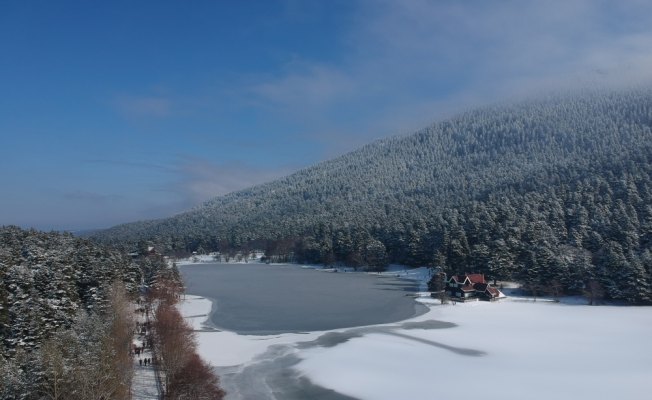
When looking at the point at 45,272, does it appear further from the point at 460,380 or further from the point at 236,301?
the point at 460,380

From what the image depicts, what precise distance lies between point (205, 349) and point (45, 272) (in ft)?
42.4

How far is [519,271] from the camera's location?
202 feet

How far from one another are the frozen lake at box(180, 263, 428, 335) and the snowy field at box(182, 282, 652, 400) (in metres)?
2.76

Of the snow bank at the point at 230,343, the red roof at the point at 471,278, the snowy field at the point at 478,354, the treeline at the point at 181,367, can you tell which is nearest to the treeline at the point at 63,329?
the treeline at the point at 181,367

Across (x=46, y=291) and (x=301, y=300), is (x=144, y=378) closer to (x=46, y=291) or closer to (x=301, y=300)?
(x=46, y=291)

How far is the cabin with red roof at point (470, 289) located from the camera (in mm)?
55125

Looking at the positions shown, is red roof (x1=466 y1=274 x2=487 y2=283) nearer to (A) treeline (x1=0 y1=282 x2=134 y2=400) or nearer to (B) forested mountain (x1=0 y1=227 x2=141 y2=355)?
(B) forested mountain (x1=0 y1=227 x2=141 y2=355)

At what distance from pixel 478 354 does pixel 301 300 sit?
28298 millimetres

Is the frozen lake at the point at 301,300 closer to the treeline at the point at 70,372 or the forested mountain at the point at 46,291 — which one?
the forested mountain at the point at 46,291

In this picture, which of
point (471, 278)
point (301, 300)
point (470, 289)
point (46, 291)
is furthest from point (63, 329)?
point (471, 278)

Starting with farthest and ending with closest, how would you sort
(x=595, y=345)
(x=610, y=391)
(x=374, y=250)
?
(x=374, y=250), (x=595, y=345), (x=610, y=391)

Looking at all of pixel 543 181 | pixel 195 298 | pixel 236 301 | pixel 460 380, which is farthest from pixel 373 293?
pixel 543 181

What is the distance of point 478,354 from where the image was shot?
104 feet

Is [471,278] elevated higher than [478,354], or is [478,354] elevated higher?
[471,278]
